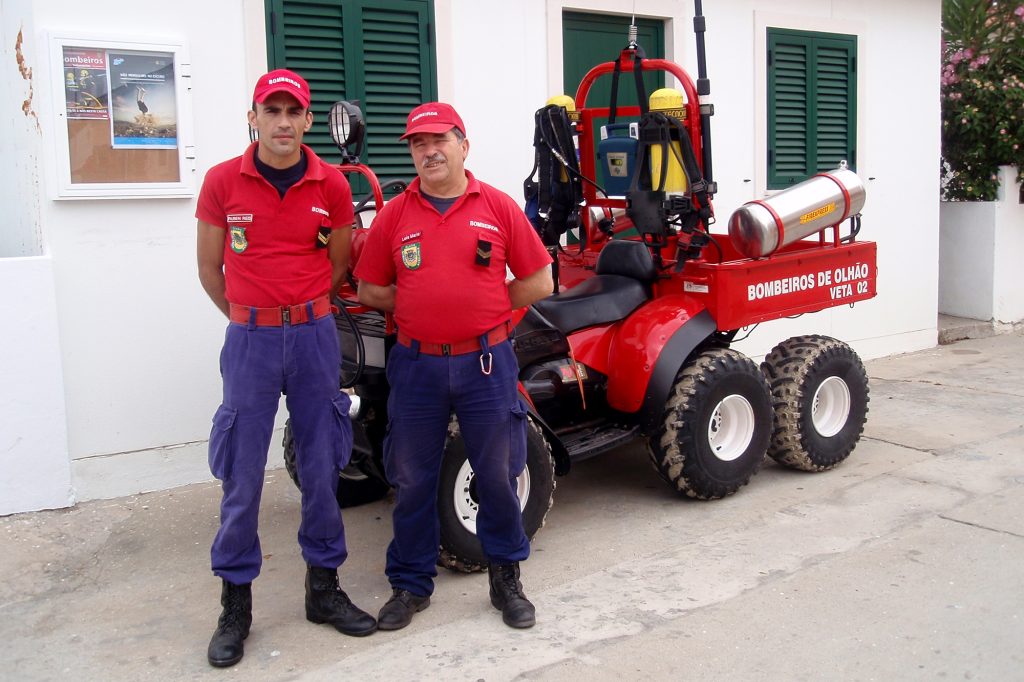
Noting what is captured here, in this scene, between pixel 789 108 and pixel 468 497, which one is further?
pixel 789 108

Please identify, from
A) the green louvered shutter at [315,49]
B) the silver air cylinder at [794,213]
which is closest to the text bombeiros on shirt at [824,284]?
the silver air cylinder at [794,213]

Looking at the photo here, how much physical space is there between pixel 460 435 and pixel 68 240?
2.56m

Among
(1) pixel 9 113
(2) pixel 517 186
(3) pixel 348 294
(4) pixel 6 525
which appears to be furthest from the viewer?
(2) pixel 517 186

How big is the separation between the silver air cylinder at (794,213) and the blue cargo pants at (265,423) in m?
2.37

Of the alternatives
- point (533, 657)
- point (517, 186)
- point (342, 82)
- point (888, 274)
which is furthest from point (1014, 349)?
point (533, 657)

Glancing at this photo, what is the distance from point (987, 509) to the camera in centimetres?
537

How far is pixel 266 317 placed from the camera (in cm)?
391

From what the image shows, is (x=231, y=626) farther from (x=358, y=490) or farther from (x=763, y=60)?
(x=763, y=60)

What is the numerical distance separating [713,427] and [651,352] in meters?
0.58

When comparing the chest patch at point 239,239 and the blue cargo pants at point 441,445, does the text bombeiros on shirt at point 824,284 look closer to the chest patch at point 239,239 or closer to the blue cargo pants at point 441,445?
the blue cargo pants at point 441,445

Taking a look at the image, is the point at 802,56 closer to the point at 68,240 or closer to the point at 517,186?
the point at 517,186

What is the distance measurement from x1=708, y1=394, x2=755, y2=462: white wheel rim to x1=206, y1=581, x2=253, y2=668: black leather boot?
2.58 meters

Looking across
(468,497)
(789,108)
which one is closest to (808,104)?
(789,108)

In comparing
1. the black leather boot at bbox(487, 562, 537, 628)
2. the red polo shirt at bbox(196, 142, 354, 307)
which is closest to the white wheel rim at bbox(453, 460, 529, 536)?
the black leather boot at bbox(487, 562, 537, 628)
